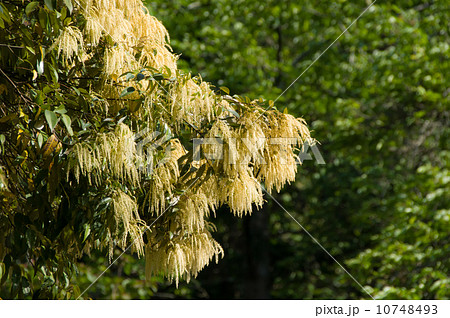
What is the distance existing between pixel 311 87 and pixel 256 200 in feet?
10.6

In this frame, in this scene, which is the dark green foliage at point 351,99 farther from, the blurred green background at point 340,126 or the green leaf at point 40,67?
the green leaf at point 40,67

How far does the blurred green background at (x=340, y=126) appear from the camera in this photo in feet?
12.7

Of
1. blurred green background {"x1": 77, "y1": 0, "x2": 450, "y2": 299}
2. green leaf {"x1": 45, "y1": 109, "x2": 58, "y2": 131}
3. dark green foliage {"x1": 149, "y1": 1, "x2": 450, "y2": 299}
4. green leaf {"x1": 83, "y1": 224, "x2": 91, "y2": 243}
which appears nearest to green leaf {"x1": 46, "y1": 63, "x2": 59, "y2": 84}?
green leaf {"x1": 45, "y1": 109, "x2": 58, "y2": 131}

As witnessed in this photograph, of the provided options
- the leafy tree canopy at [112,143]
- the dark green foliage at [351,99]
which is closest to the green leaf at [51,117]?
the leafy tree canopy at [112,143]

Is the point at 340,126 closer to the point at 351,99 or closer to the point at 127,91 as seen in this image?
the point at 351,99

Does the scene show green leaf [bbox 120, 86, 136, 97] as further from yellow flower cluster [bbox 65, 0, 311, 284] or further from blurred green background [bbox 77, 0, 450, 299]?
blurred green background [bbox 77, 0, 450, 299]

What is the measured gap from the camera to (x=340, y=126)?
4.23 meters

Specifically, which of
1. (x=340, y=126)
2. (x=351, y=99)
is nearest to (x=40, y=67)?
(x=340, y=126)

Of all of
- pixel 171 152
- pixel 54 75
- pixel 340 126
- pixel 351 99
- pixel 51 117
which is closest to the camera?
pixel 51 117

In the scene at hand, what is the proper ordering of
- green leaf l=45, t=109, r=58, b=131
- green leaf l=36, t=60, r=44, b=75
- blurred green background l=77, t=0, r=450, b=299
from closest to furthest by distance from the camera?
green leaf l=45, t=109, r=58, b=131 → green leaf l=36, t=60, r=44, b=75 → blurred green background l=77, t=0, r=450, b=299

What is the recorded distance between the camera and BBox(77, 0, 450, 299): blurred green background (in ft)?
12.7
